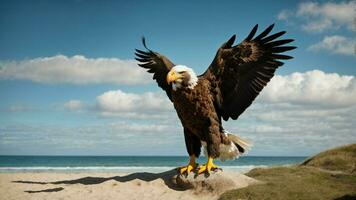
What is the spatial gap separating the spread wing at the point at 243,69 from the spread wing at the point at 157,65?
5.21 ft

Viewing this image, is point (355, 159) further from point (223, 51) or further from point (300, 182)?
point (223, 51)

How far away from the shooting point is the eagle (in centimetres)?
820

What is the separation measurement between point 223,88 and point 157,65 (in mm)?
2228

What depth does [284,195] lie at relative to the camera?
9.13 m

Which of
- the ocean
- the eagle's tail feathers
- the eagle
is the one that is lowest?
the ocean

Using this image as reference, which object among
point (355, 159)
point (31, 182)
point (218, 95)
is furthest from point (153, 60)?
point (355, 159)

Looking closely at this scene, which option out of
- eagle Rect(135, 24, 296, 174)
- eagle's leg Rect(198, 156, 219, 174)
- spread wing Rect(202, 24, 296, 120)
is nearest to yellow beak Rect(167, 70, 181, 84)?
eagle Rect(135, 24, 296, 174)

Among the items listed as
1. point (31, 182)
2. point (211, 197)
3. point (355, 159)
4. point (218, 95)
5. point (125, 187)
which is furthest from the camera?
point (355, 159)

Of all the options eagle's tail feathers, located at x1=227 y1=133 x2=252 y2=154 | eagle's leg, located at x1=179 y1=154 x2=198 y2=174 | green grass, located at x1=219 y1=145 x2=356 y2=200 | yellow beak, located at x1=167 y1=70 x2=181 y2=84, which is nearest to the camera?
yellow beak, located at x1=167 y1=70 x2=181 y2=84

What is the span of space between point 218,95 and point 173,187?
9.16 ft

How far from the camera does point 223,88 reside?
870cm

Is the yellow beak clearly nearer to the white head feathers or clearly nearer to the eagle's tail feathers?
the white head feathers

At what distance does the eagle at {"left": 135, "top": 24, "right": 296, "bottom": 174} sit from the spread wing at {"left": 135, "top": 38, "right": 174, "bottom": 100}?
4.39ft

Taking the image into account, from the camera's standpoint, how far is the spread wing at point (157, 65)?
9836mm
